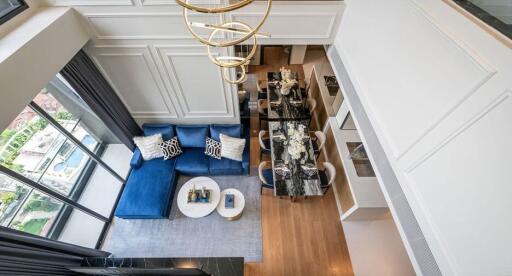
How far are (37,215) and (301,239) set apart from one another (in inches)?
175

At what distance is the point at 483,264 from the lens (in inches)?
61.6

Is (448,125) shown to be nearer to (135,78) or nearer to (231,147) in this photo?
(231,147)

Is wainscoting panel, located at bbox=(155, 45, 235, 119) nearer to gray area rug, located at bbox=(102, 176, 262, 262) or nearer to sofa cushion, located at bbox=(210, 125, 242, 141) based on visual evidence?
sofa cushion, located at bbox=(210, 125, 242, 141)

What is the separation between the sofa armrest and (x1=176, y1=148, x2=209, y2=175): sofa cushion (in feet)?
2.54

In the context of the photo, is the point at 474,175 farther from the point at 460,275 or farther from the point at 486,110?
the point at 460,275

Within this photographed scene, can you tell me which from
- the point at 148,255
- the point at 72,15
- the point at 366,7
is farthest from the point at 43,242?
the point at 366,7

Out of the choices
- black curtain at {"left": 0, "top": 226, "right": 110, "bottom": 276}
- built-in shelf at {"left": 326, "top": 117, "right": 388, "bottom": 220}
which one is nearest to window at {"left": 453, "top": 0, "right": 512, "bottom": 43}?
built-in shelf at {"left": 326, "top": 117, "right": 388, "bottom": 220}

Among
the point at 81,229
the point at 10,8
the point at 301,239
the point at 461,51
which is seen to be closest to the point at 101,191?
the point at 81,229

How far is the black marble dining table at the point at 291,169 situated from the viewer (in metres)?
4.14

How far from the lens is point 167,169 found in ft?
15.4

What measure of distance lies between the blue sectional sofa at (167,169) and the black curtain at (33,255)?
1070 mm

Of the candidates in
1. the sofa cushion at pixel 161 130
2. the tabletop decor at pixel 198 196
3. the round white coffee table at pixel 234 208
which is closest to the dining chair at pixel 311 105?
the round white coffee table at pixel 234 208

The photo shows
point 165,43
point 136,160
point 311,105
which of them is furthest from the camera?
point 311,105

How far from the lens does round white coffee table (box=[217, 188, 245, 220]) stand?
4.23 metres
